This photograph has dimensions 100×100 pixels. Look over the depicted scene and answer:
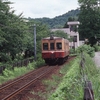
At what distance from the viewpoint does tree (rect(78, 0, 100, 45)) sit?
61688 millimetres

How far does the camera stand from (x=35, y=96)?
11266 millimetres

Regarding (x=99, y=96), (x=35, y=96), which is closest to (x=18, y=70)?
(x=35, y=96)

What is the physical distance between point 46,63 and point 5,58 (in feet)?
25.9

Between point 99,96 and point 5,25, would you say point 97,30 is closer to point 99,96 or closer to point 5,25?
point 5,25

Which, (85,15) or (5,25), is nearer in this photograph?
(5,25)

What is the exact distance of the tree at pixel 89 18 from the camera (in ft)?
202

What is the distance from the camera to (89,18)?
2452 inches

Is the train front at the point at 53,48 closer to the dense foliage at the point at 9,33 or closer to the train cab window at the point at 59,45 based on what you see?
the train cab window at the point at 59,45

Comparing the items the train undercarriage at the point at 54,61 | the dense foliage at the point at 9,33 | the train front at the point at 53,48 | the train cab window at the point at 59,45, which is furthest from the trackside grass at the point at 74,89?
the train undercarriage at the point at 54,61

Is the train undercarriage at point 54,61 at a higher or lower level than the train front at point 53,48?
lower

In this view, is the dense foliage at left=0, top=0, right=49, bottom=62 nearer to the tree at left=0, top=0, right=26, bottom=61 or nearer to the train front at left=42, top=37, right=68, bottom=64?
the tree at left=0, top=0, right=26, bottom=61

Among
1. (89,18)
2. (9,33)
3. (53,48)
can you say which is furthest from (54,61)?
(89,18)

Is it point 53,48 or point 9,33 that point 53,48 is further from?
point 9,33

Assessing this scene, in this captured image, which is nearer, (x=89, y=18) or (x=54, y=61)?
(x=54, y=61)
